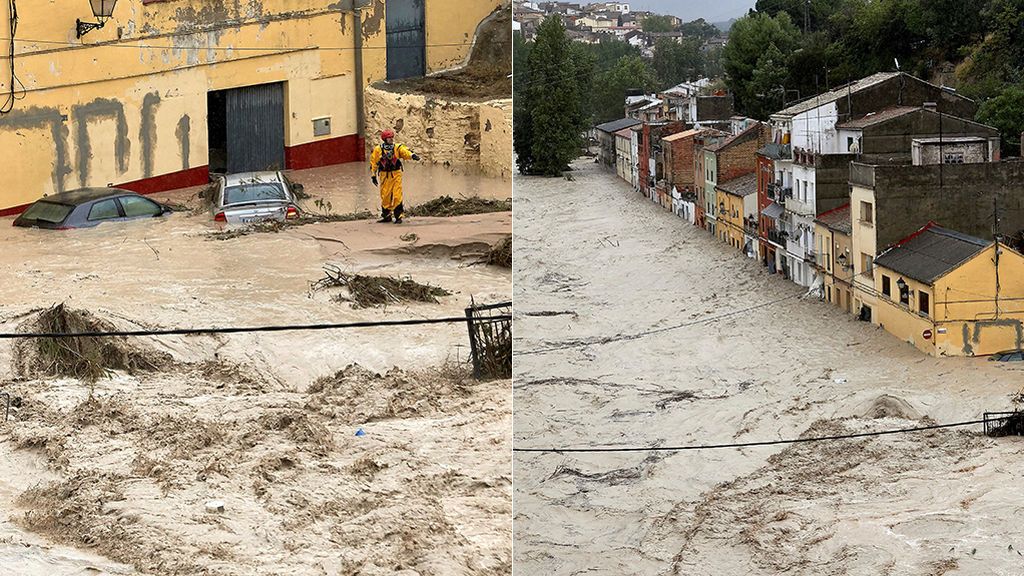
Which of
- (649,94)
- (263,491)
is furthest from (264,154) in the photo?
(649,94)

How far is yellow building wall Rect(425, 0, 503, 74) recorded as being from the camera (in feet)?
33.3

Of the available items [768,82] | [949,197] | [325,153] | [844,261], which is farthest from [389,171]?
[768,82]

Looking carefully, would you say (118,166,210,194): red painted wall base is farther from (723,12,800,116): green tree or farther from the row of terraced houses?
(723,12,800,116): green tree

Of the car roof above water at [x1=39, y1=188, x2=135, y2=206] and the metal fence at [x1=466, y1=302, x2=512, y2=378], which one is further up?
the car roof above water at [x1=39, y1=188, x2=135, y2=206]

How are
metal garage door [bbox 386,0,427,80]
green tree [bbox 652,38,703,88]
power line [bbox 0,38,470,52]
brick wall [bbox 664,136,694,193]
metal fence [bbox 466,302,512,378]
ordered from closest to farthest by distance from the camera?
metal fence [bbox 466,302,512,378], power line [bbox 0,38,470,52], metal garage door [bbox 386,0,427,80], brick wall [bbox 664,136,694,193], green tree [bbox 652,38,703,88]

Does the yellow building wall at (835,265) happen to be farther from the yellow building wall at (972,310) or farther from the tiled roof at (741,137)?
the tiled roof at (741,137)

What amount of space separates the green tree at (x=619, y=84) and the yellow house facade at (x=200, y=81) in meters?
6.72

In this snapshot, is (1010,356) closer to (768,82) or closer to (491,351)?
(491,351)

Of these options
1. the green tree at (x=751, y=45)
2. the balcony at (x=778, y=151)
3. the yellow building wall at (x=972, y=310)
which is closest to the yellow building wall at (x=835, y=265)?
the yellow building wall at (x=972, y=310)

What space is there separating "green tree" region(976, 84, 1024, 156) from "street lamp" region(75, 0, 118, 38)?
26.1 ft

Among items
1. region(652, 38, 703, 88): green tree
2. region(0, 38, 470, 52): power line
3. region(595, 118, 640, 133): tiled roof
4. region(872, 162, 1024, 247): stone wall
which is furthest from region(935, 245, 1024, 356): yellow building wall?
region(652, 38, 703, 88): green tree

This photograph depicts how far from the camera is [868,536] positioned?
7.05 metres

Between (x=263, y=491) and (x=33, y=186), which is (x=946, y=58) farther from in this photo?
(x=263, y=491)

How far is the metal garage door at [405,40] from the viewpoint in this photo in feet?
32.6
